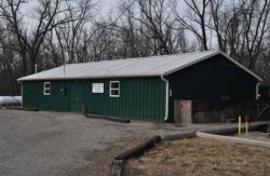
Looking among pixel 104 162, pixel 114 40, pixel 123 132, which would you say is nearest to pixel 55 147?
pixel 104 162

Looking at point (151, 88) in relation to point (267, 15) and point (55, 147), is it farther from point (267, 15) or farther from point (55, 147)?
point (267, 15)

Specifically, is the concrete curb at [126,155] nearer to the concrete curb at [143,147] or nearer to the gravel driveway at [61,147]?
the concrete curb at [143,147]

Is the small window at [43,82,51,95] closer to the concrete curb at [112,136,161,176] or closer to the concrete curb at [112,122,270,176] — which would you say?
the concrete curb at [112,122,270,176]

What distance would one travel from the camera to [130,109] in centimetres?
2359

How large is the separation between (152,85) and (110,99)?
3481 millimetres

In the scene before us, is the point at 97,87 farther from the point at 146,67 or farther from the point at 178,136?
the point at 178,136

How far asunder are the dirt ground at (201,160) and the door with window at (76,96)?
1483cm

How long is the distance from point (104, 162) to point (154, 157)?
1236 mm

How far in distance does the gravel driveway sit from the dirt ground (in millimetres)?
856

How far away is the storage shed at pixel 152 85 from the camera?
2212cm

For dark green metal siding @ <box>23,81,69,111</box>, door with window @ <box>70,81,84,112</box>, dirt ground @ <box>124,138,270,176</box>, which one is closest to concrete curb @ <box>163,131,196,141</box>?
dirt ground @ <box>124,138,270,176</box>

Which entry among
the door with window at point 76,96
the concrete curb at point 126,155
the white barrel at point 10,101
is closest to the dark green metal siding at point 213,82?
the door with window at point 76,96

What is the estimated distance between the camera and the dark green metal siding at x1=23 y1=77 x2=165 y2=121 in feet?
72.9

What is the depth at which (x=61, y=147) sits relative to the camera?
1311 cm
